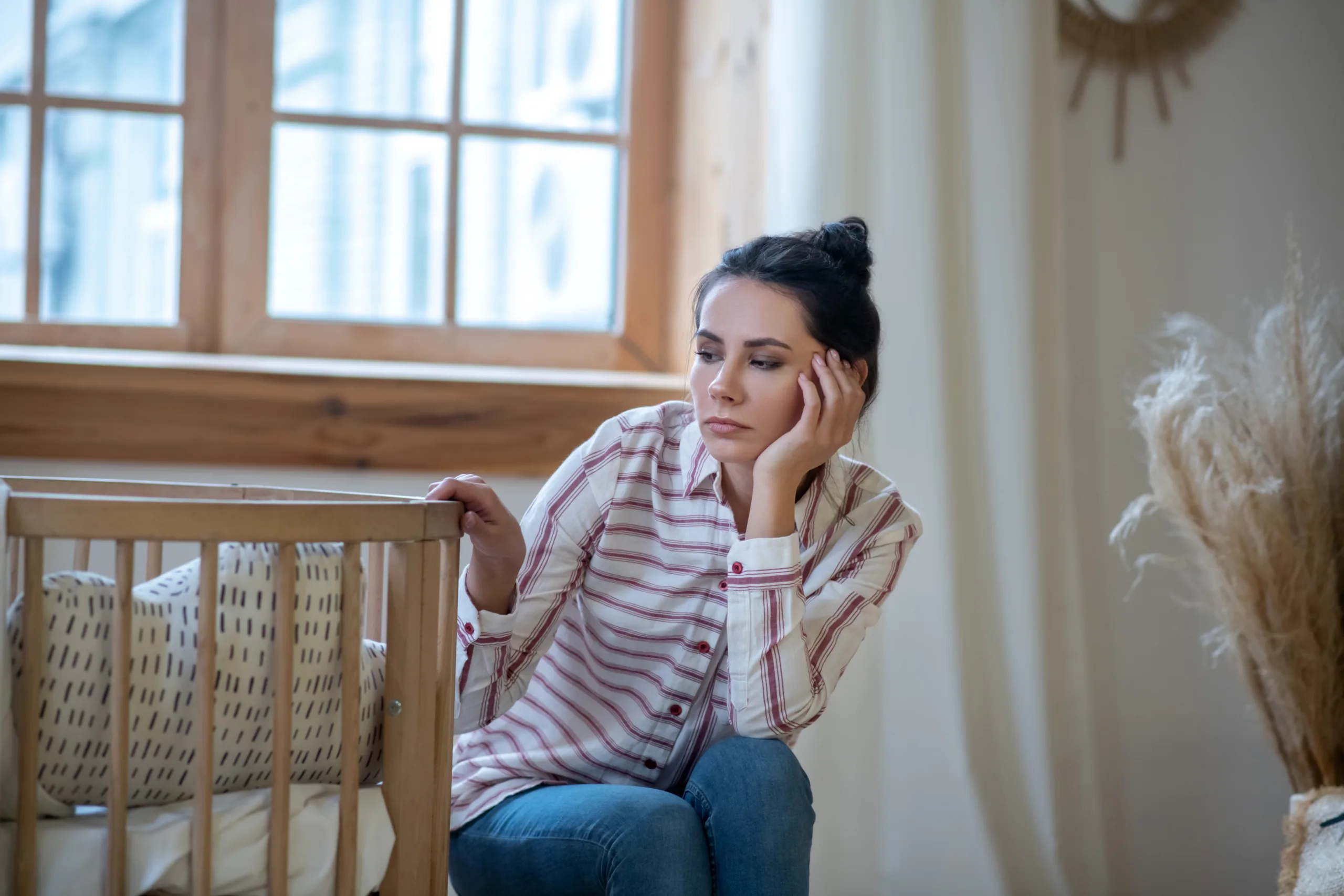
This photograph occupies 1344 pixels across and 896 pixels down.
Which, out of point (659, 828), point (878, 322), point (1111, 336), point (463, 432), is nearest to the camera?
point (659, 828)

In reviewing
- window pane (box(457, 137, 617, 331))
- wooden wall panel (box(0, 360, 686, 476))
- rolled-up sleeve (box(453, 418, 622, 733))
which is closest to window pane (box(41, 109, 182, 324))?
wooden wall panel (box(0, 360, 686, 476))

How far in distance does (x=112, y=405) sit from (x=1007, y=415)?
1.34 meters

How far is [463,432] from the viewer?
190 centimetres

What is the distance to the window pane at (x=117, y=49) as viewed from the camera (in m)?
2.03

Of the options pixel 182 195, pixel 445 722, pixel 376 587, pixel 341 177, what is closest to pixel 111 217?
pixel 182 195

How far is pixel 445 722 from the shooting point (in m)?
1.06

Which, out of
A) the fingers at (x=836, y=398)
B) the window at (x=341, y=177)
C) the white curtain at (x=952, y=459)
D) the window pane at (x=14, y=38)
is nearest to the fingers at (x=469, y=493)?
the fingers at (x=836, y=398)

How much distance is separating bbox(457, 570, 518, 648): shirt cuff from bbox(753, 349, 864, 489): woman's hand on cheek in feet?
1.00

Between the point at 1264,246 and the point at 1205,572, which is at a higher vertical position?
the point at 1264,246

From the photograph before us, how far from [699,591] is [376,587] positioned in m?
0.37

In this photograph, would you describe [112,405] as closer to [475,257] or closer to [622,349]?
[475,257]

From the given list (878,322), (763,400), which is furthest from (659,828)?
(878,322)

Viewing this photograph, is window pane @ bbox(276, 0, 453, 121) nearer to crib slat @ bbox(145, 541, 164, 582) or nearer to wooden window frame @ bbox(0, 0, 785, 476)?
wooden window frame @ bbox(0, 0, 785, 476)

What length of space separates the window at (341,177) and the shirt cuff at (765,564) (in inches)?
38.1
